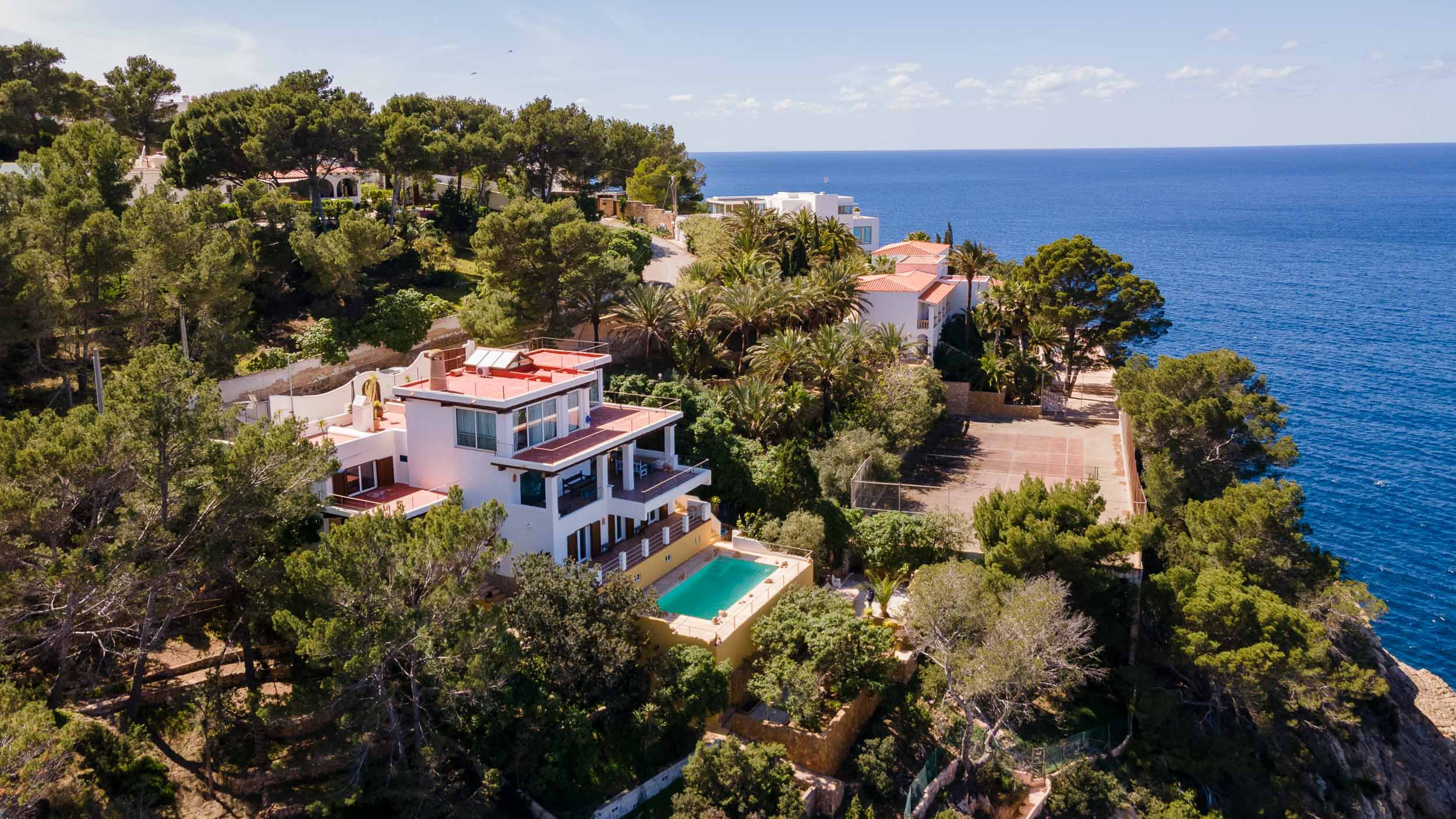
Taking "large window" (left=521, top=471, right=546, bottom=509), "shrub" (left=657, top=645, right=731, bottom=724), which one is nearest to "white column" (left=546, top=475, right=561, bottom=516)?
"large window" (left=521, top=471, right=546, bottom=509)

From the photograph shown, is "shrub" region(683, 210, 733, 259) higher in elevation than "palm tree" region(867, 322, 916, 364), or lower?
higher

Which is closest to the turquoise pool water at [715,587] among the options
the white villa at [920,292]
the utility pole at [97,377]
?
the utility pole at [97,377]

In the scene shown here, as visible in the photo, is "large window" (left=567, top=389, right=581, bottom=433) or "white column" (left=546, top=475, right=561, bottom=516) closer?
"white column" (left=546, top=475, right=561, bottom=516)

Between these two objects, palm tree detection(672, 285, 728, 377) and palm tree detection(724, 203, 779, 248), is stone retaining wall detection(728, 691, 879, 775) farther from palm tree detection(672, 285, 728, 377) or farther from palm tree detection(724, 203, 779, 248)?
palm tree detection(724, 203, 779, 248)

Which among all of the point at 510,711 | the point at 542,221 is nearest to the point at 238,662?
→ the point at 510,711

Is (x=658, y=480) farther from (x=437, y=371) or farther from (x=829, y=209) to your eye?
(x=829, y=209)

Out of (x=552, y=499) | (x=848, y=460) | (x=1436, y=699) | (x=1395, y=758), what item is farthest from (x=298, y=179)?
(x=1436, y=699)

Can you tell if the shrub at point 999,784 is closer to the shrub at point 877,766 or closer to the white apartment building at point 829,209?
the shrub at point 877,766
